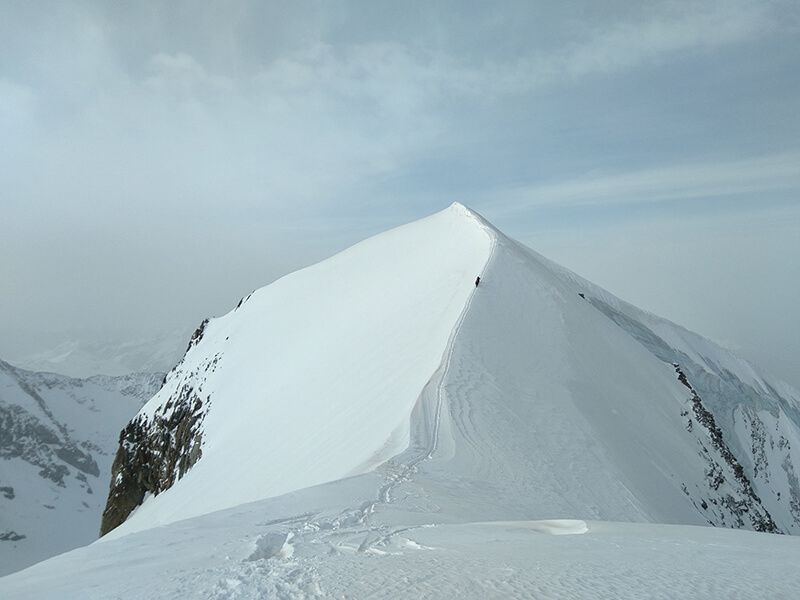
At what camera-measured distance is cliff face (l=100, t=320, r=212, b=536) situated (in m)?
33.2

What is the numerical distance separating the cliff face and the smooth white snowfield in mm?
1680

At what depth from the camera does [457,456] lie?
11.6 m

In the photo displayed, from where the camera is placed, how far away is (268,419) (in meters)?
21.8

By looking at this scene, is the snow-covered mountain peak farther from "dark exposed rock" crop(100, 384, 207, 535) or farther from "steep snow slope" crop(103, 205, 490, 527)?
"dark exposed rock" crop(100, 384, 207, 535)

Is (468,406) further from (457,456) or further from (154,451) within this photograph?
(154,451)

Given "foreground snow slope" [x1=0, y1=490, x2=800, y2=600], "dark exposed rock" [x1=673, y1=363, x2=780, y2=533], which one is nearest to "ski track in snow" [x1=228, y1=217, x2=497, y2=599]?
"foreground snow slope" [x1=0, y1=490, x2=800, y2=600]

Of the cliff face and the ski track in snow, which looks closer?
the ski track in snow

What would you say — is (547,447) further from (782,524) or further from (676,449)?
(782,524)

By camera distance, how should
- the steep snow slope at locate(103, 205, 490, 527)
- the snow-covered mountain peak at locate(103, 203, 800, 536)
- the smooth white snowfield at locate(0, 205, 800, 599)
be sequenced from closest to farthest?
the smooth white snowfield at locate(0, 205, 800, 599) → the snow-covered mountain peak at locate(103, 203, 800, 536) → the steep snow slope at locate(103, 205, 490, 527)

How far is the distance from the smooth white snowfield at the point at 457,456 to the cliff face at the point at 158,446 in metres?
1.68

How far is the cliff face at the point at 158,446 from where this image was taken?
33219 millimetres

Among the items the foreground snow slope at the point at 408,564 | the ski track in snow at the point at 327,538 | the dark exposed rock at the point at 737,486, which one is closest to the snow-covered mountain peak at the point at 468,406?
the dark exposed rock at the point at 737,486

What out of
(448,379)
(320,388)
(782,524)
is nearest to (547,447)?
(448,379)

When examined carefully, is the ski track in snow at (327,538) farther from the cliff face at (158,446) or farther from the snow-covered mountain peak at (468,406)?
the cliff face at (158,446)
